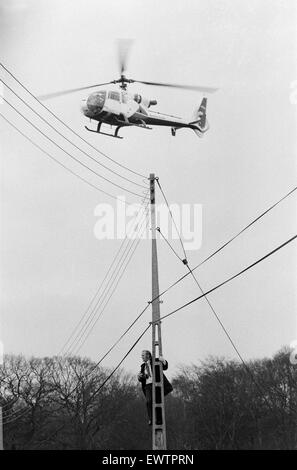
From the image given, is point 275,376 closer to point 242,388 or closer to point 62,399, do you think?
point 242,388

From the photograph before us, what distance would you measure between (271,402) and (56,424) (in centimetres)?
1933

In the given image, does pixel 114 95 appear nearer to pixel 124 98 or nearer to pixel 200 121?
pixel 124 98

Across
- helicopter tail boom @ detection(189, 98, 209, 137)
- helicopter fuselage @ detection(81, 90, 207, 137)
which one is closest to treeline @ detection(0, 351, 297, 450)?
helicopter tail boom @ detection(189, 98, 209, 137)

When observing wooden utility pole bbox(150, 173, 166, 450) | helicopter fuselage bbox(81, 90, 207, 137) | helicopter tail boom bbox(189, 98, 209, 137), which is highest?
helicopter tail boom bbox(189, 98, 209, 137)

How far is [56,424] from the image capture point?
62000mm

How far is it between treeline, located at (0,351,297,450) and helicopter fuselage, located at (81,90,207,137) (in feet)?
108

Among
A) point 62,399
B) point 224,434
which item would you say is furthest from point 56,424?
point 224,434

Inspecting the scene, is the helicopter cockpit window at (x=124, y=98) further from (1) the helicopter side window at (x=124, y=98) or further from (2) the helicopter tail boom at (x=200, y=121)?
(2) the helicopter tail boom at (x=200, y=121)

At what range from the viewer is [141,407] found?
65.3 metres

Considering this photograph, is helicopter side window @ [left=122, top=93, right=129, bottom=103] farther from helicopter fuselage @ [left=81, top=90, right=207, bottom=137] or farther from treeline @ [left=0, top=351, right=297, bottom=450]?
treeline @ [left=0, top=351, right=297, bottom=450]

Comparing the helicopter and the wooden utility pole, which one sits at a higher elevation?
the helicopter

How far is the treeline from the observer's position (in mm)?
56688

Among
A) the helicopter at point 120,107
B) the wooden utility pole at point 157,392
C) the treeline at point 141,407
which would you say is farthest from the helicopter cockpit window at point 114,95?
the treeline at point 141,407

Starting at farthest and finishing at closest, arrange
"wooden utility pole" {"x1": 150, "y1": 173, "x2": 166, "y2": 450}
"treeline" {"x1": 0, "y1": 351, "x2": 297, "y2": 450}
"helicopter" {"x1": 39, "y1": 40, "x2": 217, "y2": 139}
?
"treeline" {"x1": 0, "y1": 351, "x2": 297, "y2": 450}, "helicopter" {"x1": 39, "y1": 40, "x2": 217, "y2": 139}, "wooden utility pole" {"x1": 150, "y1": 173, "x2": 166, "y2": 450}
